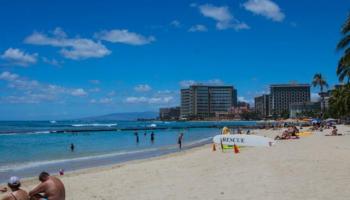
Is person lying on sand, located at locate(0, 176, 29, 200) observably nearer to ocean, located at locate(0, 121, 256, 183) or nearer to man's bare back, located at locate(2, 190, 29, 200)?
man's bare back, located at locate(2, 190, 29, 200)

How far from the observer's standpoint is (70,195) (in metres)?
12.8

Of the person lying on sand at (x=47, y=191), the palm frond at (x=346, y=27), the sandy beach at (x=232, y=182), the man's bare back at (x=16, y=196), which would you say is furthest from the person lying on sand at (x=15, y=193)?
the palm frond at (x=346, y=27)

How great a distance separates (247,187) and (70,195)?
204 inches

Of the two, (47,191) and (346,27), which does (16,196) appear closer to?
(47,191)

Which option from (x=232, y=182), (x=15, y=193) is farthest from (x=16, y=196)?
(x=232, y=182)

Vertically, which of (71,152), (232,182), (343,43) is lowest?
(71,152)

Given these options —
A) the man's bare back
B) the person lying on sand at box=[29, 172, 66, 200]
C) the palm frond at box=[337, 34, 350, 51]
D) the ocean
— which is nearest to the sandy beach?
the person lying on sand at box=[29, 172, 66, 200]

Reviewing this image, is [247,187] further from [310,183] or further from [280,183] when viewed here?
[310,183]

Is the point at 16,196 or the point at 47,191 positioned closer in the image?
the point at 16,196

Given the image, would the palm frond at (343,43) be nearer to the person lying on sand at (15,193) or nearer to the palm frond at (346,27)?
the palm frond at (346,27)

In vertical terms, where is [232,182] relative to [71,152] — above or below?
above

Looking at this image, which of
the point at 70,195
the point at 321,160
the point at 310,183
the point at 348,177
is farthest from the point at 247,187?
the point at 321,160

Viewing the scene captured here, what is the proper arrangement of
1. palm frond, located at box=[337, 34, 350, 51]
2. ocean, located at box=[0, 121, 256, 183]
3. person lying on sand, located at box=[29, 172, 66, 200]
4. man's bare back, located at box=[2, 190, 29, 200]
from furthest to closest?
palm frond, located at box=[337, 34, 350, 51] < ocean, located at box=[0, 121, 256, 183] < person lying on sand, located at box=[29, 172, 66, 200] < man's bare back, located at box=[2, 190, 29, 200]

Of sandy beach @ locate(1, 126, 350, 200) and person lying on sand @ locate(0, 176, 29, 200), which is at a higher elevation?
person lying on sand @ locate(0, 176, 29, 200)
